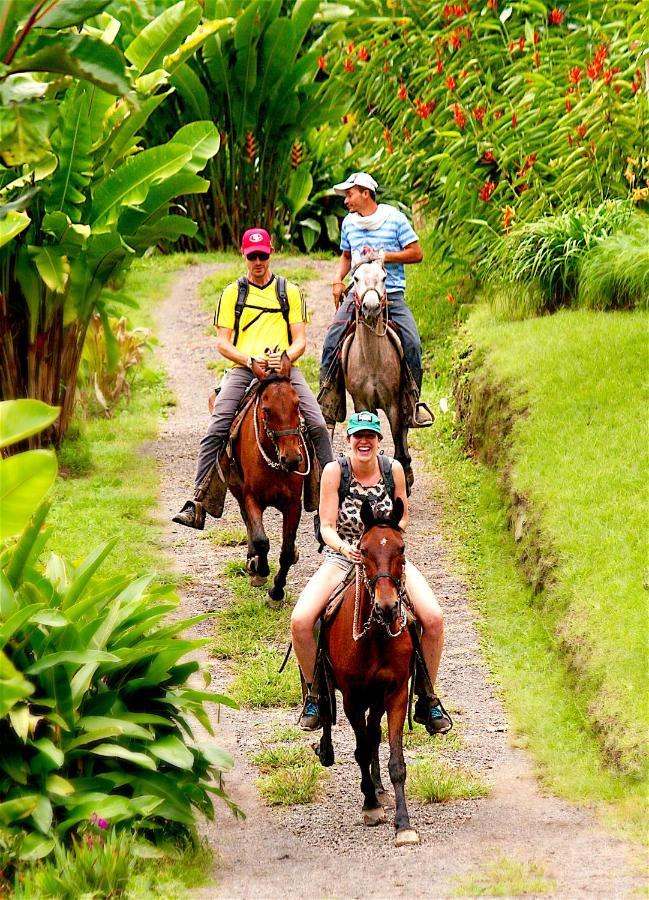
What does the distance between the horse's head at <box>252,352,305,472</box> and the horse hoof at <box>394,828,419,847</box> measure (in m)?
3.82

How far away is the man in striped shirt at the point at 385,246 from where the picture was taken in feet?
42.8

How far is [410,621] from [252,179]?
61.4 ft

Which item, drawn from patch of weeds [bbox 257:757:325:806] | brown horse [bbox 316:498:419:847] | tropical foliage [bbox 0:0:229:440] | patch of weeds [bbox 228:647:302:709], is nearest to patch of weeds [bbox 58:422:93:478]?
tropical foliage [bbox 0:0:229:440]

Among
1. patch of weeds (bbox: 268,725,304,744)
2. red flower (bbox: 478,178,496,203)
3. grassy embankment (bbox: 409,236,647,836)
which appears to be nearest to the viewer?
grassy embankment (bbox: 409,236,647,836)

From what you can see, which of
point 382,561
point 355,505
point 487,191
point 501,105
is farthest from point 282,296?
point 501,105

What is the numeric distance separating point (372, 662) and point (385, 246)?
20.8 ft

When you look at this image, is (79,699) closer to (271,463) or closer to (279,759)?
(279,759)

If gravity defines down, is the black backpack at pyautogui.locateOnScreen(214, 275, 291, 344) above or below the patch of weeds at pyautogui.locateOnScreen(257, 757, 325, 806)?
above

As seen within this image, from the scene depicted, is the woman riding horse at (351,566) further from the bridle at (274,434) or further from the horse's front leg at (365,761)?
the bridle at (274,434)

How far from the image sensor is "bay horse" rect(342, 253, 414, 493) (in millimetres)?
12734

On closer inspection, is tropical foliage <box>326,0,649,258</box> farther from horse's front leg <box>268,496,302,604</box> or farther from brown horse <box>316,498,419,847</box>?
brown horse <box>316,498,419,847</box>

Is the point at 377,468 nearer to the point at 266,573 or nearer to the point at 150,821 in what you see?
the point at 150,821

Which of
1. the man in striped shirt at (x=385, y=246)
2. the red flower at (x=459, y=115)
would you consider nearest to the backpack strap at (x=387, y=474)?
the man in striped shirt at (x=385, y=246)

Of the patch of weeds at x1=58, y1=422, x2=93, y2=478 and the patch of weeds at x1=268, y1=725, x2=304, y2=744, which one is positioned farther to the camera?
the patch of weeds at x1=58, y1=422, x2=93, y2=478
